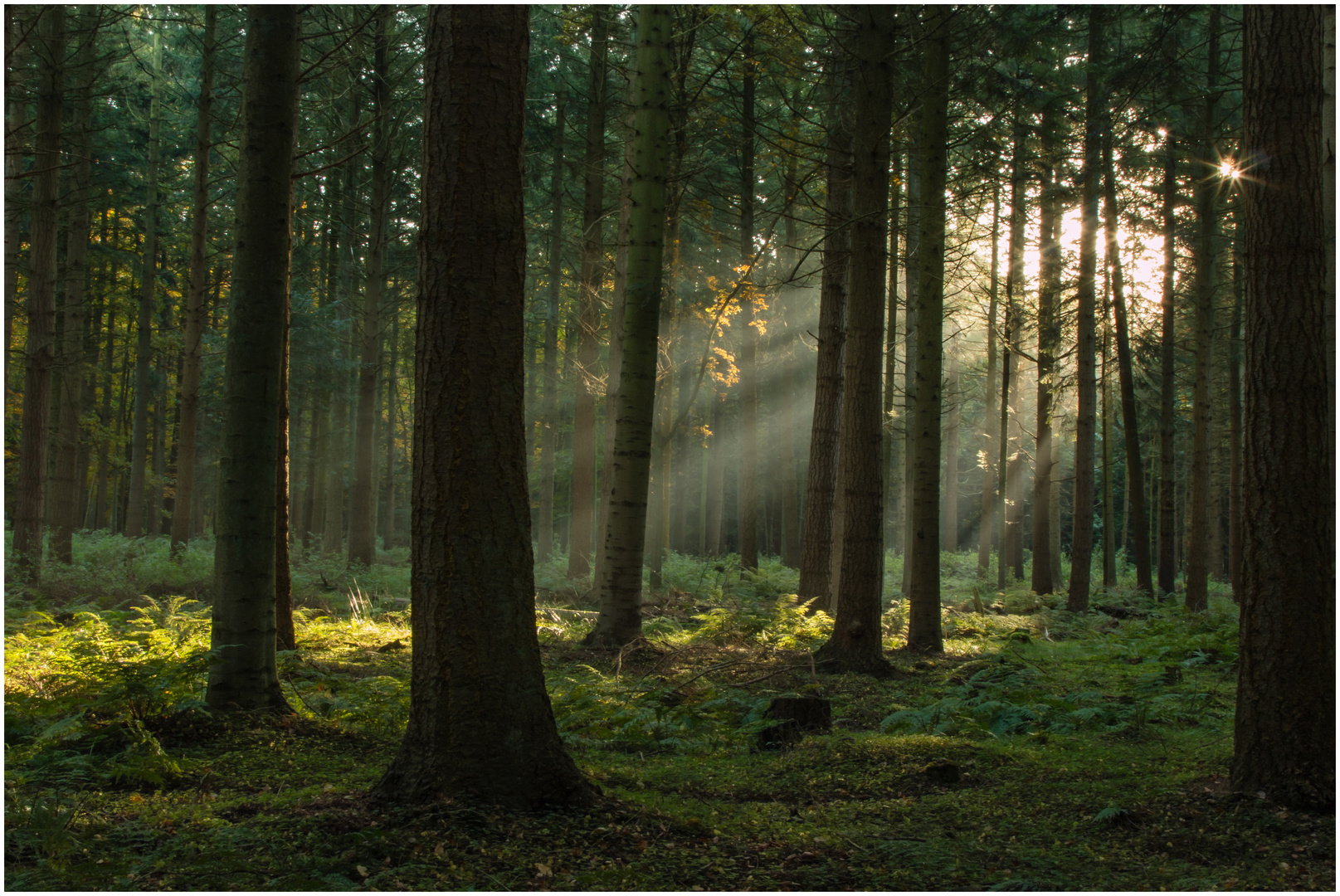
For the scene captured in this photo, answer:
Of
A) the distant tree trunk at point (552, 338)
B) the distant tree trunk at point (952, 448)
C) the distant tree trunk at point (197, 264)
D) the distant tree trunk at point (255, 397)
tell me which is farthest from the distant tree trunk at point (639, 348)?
the distant tree trunk at point (952, 448)

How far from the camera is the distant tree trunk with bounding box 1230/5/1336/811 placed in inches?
166

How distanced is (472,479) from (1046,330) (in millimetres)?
A: 16009

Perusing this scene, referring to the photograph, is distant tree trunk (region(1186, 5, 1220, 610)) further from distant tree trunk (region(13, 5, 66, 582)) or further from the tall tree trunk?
distant tree trunk (region(13, 5, 66, 582))

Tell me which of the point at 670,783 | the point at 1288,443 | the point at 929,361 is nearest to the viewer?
the point at 1288,443

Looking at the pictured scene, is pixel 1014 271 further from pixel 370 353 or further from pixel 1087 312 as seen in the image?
pixel 370 353

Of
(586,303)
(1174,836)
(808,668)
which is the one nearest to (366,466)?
(586,303)

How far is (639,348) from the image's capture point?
903 cm

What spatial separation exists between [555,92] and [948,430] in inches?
664

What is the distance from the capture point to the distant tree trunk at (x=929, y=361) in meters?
9.66

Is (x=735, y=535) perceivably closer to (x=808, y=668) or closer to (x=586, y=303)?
(x=586, y=303)

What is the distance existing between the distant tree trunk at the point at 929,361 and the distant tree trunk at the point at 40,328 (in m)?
12.4

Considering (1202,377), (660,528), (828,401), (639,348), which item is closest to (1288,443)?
(639,348)

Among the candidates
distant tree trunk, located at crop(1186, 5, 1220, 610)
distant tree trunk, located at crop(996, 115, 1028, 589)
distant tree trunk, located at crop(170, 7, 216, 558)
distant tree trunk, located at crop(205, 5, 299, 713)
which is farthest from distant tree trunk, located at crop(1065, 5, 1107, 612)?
distant tree trunk, located at crop(170, 7, 216, 558)

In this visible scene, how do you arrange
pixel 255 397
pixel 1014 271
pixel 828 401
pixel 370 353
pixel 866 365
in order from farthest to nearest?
1. pixel 1014 271
2. pixel 370 353
3. pixel 828 401
4. pixel 866 365
5. pixel 255 397
